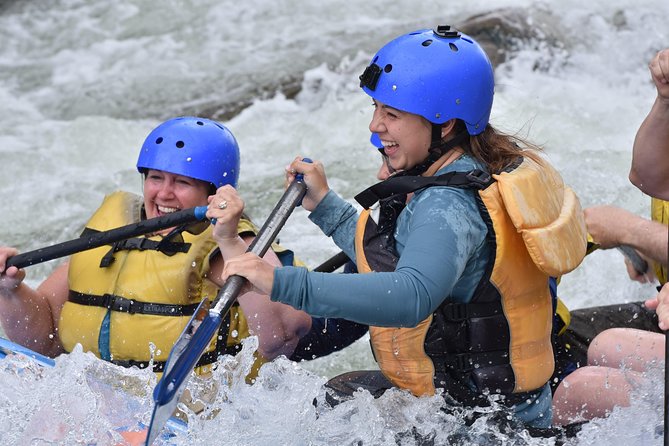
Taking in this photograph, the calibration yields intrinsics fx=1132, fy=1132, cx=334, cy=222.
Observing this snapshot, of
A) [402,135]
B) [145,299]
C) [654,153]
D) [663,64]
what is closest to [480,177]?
[402,135]

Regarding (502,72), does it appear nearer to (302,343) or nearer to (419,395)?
(302,343)

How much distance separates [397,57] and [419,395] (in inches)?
37.5

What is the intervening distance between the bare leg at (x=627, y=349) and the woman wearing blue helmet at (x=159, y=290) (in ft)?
3.16

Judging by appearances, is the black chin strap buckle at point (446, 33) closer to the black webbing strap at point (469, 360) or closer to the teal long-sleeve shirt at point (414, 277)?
the teal long-sleeve shirt at point (414, 277)

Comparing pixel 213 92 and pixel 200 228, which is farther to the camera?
pixel 213 92

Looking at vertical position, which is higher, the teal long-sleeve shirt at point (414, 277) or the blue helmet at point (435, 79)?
the blue helmet at point (435, 79)

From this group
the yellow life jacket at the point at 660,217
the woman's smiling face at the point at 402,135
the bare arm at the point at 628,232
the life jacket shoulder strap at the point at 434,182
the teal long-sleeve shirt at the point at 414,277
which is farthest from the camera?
the yellow life jacket at the point at 660,217

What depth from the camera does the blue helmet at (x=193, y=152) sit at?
3.71 metres

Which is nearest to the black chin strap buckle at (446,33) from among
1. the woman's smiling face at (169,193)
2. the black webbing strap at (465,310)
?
the black webbing strap at (465,310)

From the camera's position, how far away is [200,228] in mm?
3762

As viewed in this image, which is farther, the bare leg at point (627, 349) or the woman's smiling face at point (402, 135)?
the bare leg at point (627, 349)

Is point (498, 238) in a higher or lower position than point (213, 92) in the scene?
higher

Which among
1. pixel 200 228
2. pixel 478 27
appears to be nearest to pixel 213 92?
pixel 478 27

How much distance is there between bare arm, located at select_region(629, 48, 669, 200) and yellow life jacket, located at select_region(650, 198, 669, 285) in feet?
1.17
